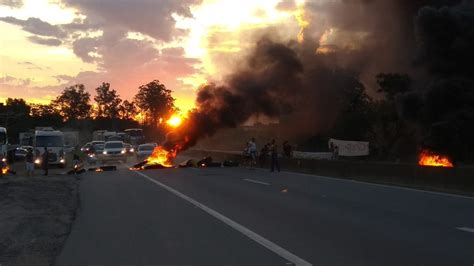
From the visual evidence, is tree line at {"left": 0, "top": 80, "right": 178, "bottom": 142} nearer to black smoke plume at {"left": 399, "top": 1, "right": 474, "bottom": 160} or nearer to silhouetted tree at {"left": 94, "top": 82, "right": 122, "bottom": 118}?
silhouetted tree at {"left": 94, "top": 82, "right": 122, "bottom": 118}

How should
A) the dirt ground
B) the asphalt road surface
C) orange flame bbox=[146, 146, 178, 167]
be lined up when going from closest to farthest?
the asphalt road surface, the dirt ground, orange flame bbox=[146, 146, 178, 167]

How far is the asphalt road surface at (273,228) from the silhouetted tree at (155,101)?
112167mm

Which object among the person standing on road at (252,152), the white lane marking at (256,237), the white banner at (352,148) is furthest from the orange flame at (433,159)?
the white lane marking at (256,237)

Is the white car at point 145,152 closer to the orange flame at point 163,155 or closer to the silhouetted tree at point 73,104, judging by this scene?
the orange flame at point 163,155

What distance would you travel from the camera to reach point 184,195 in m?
16.5

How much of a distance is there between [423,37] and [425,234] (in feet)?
92.2

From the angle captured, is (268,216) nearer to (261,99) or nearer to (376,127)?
(261,99)

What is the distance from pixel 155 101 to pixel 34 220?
404 ft

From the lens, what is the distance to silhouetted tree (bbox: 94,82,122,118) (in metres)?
147

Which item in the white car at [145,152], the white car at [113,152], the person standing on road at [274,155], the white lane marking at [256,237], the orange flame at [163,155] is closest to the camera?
the white lane marking at [256,237]

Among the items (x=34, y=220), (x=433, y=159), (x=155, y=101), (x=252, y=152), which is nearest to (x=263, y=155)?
(x=252, y=152)

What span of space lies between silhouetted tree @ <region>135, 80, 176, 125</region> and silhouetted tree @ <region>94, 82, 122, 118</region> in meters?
12.7

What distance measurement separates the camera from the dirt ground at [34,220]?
8294 millimetres

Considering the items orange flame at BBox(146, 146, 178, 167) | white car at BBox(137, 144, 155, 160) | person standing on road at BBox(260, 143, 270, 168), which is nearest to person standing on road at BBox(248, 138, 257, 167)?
person standing on road at BBox(260, 143, 270, 168)
